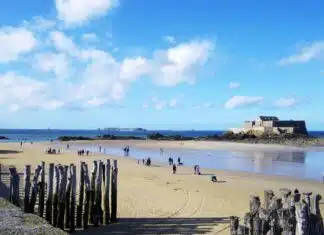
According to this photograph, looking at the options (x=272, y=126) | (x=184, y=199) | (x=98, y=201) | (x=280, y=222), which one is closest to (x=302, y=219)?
(x=280, y=222)

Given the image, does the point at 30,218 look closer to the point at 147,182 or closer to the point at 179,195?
the point at 179,195

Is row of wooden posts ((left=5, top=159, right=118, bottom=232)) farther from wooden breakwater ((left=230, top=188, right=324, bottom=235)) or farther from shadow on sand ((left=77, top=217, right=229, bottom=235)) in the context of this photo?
wooden breakwater ((left=230, top=188, right=324, bottom=235))

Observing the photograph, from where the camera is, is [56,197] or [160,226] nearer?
[56,197]

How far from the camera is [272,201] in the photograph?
870cm

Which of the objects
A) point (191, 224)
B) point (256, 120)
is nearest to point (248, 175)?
point (191, 224)

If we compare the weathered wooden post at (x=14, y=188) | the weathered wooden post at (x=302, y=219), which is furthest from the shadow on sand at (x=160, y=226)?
the weathered wooden post at (x=302, y=219)

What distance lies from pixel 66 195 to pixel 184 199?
27.5 ft

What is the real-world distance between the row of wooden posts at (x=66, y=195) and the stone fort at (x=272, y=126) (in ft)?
309

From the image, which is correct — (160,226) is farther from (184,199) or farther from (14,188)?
(184,199)

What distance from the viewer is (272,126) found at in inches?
4274

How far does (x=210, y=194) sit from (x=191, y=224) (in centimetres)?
858

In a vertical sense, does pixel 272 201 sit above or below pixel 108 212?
above

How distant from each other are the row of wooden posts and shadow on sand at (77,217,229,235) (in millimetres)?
498

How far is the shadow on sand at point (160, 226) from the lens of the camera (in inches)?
585
